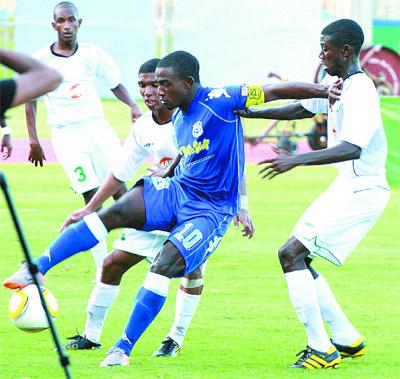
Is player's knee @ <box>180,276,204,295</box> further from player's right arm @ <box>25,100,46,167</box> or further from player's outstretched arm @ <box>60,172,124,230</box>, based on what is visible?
player's right arm @ <box>25,100,46,167</box>

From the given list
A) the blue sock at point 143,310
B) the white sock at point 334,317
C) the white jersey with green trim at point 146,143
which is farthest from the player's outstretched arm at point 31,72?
the white sock at point 334,317

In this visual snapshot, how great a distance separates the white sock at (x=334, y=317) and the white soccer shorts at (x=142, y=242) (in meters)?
1.16

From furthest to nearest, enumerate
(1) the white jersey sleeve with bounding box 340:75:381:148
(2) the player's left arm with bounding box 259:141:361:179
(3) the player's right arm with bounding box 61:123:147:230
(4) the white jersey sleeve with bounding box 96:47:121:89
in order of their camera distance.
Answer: (4) the white jersey sleeve with bounding box 96:47:121:89, (3) the player's right arm with bounding box 61:123:147:230, (1) the white jersey sleeve with bounding box 340:75:381:148, (2) the player's left arm with bounding box 259:141:361:179

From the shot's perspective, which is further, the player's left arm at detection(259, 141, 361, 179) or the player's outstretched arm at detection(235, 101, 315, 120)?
the player's outstretched arm at detection(235, 101, 315, 120)

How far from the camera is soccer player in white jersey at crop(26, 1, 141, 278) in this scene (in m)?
11.6

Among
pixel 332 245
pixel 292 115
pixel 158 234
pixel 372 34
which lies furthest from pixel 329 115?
pixel 372 34

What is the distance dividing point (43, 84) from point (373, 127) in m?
2.93

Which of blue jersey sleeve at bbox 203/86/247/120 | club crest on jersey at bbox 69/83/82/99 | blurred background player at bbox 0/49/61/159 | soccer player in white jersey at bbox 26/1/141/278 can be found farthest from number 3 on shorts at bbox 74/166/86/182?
blurred background player at bbox 0/49/61/159

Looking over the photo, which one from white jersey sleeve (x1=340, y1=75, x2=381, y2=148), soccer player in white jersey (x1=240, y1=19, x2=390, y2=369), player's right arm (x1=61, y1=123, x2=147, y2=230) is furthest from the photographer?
player's right arm (x1=61, y1=123, x2=147, y2=230)

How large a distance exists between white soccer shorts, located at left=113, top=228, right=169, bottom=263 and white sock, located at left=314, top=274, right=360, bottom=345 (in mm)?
1164

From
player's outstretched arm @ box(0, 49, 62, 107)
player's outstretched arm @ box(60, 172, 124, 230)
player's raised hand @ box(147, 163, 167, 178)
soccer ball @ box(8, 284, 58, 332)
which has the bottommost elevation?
soccer ball @ box(8, 284, 58, 332)

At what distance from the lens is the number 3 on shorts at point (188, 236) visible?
7.67 metres

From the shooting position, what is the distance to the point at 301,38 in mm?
38156

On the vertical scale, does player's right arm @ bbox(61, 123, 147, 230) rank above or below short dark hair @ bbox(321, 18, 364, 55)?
below
